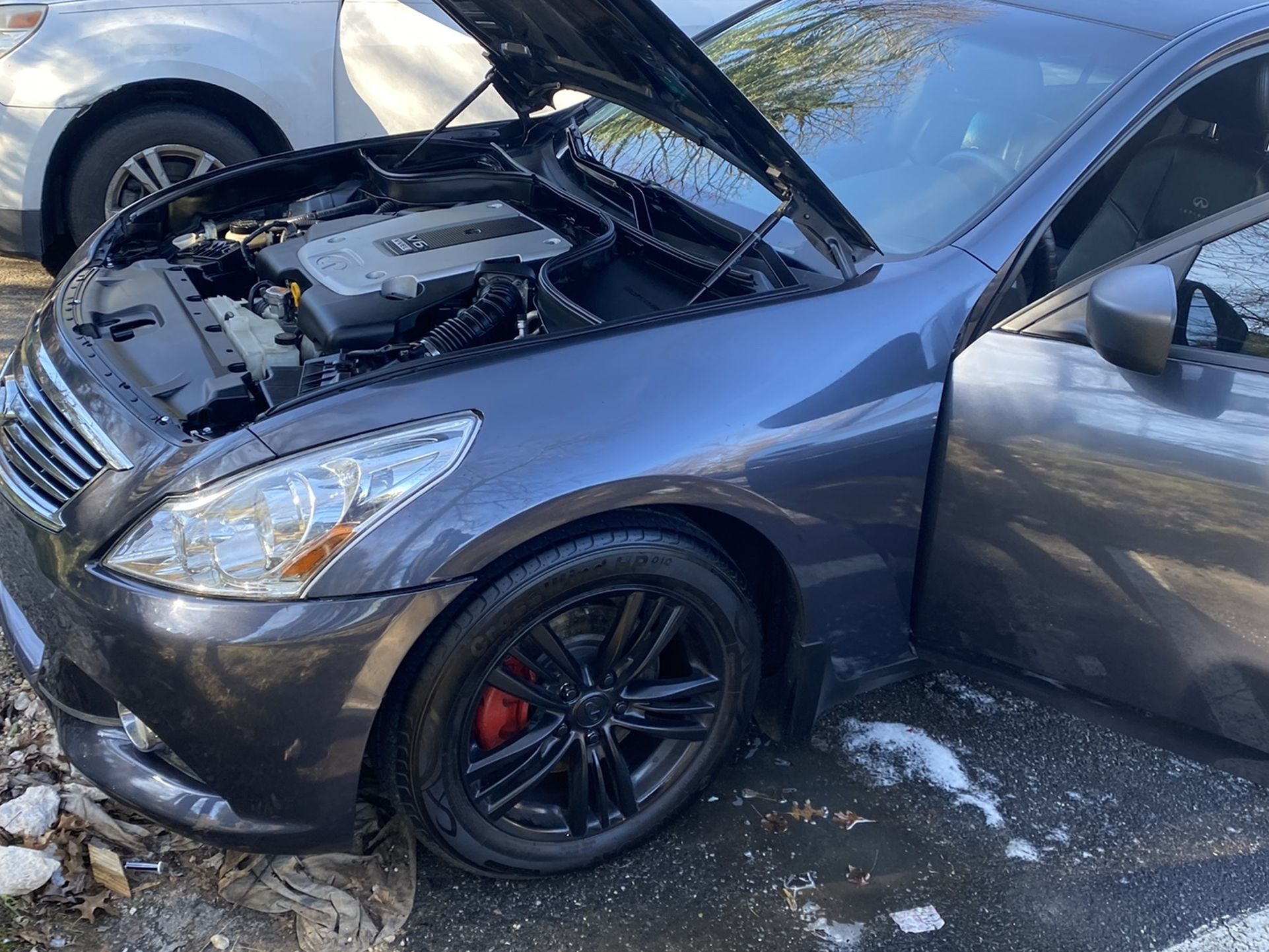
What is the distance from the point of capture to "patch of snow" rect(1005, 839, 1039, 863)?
2.37 m

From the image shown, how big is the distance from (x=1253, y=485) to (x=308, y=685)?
1.72m

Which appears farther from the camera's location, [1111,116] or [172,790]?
[1111,116]

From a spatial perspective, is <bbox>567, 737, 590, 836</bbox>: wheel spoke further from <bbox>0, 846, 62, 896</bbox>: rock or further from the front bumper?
<bbox>0, 846, 62, 896</bbox>: rock

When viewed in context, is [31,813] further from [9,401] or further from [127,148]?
[127,148]

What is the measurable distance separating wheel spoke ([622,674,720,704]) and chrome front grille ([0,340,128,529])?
40.3 inches

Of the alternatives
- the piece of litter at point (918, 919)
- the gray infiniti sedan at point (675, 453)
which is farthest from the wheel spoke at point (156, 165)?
the piece of litter at point (918, 919)

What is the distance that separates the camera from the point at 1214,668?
2.17m

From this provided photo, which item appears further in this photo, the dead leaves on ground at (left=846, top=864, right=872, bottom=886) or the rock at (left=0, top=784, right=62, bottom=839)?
the dead leaves on ground at (left=846, top=864, right=872, bottom=886)

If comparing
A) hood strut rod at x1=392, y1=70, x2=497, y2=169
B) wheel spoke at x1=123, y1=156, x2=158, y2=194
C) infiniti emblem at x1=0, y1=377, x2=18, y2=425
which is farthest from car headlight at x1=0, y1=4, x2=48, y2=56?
infiniti emblem at x1=0, y1=377, x2=18, y2=425

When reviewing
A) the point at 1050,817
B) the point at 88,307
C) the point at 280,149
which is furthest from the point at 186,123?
the point at 1050,817

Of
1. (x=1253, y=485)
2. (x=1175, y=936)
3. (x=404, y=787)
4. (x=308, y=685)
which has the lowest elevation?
(x=1175, y=936)

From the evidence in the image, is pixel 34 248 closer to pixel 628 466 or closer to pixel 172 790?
pixel 172 790

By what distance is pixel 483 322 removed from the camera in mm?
2283

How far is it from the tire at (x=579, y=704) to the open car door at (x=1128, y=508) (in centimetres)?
51
